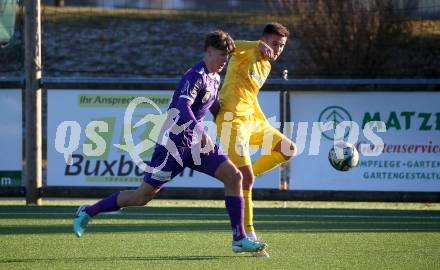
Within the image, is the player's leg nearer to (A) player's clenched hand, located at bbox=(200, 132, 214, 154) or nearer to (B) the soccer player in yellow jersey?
(B) the soccer player in yellow jersey

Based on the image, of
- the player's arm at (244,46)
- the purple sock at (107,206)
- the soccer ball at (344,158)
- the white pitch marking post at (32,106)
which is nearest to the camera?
the purple sock at (107,206)

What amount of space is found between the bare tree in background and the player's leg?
38.8 ft

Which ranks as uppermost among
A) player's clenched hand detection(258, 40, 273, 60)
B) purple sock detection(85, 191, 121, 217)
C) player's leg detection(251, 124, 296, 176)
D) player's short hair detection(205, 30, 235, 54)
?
player's short hair detection(205, 30, 235, 54)

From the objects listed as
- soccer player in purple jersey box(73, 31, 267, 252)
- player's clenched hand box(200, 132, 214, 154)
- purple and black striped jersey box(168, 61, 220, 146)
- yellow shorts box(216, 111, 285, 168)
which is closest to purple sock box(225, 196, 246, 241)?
soccer player in purple jersey box(73, 31, 267, 252)

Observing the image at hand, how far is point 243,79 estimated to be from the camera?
8.95 metres

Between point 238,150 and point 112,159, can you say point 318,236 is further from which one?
point 112,159

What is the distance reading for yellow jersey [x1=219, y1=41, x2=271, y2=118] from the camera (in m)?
8.87

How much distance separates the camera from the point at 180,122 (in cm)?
772

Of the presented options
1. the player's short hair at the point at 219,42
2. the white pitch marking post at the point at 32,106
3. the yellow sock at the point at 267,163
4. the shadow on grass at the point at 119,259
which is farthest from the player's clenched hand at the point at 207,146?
the white pitch marking post at the point at 32,106

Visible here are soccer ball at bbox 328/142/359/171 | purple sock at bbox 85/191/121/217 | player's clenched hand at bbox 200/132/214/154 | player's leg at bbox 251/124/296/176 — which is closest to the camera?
player's clenched hand at bbox 200/132/214/154

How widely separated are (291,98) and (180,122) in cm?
563

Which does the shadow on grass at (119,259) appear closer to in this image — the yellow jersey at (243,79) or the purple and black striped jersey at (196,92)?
the purple and black striped jersey at (196,92)

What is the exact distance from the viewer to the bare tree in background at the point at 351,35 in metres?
21.3

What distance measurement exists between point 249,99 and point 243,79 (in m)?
0.20
